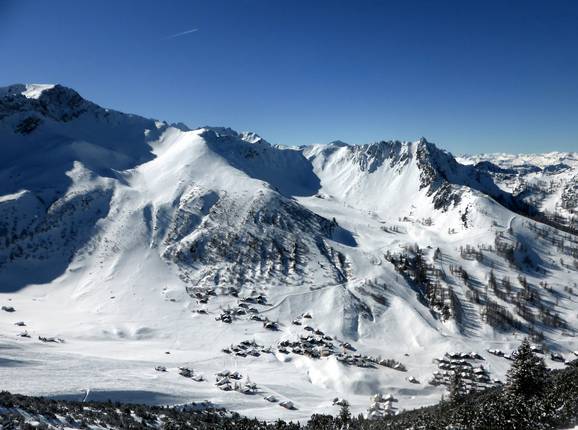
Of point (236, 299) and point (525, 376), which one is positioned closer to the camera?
point (525, 376)

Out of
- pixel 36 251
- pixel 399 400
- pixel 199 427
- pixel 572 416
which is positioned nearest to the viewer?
pixel 572 416

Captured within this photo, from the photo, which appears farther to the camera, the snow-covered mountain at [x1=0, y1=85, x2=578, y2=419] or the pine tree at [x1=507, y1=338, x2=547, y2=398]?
the snow-covered mountain at [x1=0, y1=85, x2=578, y2=419]

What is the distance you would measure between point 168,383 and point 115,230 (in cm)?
10267

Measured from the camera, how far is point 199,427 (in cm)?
5584

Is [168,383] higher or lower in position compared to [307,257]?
lower

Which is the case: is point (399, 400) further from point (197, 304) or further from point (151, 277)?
point (151, 277)

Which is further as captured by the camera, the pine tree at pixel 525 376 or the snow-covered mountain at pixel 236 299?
the snow-covered mountain at pixel 236 299

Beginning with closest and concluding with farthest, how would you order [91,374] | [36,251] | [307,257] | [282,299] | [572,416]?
[572,416], [91,374], [282,299], [36,251], [307,257]

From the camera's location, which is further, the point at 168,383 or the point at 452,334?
the point at 452,334

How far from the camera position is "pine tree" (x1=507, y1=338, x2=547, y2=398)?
51.4 metres

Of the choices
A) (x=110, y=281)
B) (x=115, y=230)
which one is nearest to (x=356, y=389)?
(x=110, y=281)

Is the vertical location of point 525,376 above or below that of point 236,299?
above

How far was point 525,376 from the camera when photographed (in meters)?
51.9

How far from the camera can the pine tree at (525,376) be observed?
5141cm
